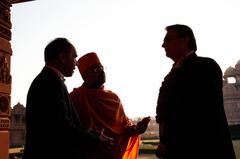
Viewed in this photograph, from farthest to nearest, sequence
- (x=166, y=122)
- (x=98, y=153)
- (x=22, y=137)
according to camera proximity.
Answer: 1. (x=22, y=137)
2. (x=98, y=153)
3. (x=166, y=122)

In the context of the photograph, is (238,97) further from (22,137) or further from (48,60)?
(48,60)

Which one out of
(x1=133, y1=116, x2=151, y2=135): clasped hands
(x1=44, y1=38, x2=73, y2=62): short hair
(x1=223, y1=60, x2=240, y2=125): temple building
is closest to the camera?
(x1=44, y1=38, x2=73, y2=62): short hair

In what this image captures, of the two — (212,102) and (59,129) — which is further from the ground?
(212,102)

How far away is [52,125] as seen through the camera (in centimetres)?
274

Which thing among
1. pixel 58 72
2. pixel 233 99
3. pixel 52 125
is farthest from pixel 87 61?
pixel 233 99

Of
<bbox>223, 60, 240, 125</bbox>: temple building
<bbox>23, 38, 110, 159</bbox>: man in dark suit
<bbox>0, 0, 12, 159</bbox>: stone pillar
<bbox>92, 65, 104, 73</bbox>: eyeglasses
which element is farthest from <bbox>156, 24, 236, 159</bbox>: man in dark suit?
<bbox>223, 60, 240, 125</bbox>: temple building

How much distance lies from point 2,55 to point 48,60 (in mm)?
1652

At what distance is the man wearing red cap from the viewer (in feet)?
12.8

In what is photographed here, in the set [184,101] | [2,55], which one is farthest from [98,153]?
[2,55]

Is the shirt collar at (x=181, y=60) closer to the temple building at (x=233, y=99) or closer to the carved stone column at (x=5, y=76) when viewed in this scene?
the carved stone column at (x=5, y=76)

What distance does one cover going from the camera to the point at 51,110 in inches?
109

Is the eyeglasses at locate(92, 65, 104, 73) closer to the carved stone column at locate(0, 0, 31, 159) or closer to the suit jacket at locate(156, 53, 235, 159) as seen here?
the carved stone column at locate(0, 0, 31, 159)

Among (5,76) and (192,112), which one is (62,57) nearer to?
(192,112)

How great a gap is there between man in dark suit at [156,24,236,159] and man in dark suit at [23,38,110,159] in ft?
2.20
